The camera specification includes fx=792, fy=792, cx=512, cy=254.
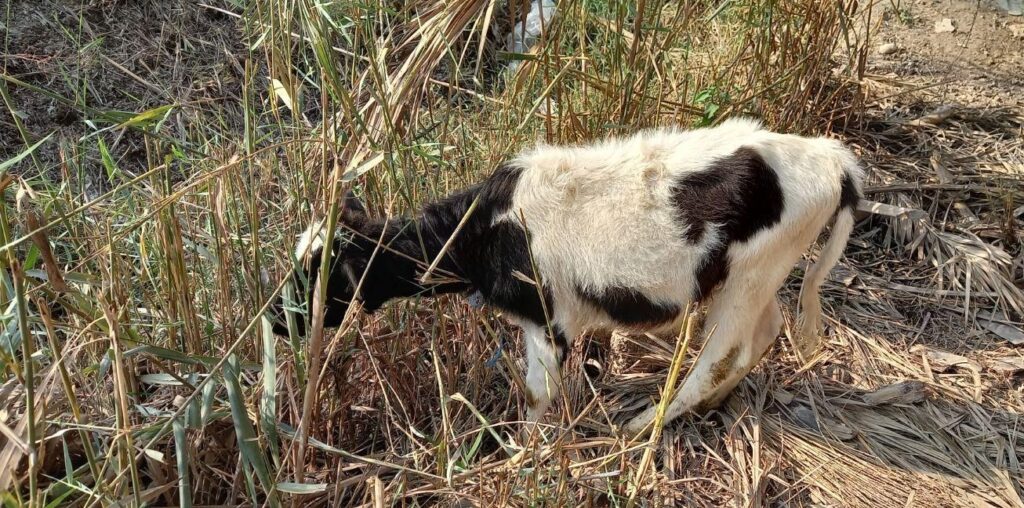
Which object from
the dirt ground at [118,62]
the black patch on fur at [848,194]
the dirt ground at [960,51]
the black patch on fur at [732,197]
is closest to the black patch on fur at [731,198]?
the black patch on fur at [732,197]

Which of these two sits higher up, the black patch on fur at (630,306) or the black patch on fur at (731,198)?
the black patch on fur at (731,198)

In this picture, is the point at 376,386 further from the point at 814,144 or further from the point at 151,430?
the point at 814,144

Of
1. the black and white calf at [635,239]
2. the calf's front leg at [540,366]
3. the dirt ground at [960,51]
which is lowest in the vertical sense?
the calf's front leg at [540,366]

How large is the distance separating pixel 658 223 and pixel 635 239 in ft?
0.34

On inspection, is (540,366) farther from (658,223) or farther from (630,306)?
(658,223)

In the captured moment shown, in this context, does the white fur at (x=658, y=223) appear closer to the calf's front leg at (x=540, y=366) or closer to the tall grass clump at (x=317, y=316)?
the calf's front leg at (x=540, y=366)

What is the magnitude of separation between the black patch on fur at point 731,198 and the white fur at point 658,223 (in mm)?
26

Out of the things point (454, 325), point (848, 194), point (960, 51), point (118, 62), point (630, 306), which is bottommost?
point (454, 325)

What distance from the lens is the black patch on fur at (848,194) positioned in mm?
3066

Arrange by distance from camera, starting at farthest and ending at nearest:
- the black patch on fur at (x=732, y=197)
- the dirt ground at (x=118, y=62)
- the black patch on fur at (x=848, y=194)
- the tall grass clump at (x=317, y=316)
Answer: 1. the dirt ground at (x=118, y=62)
2. the black patch on fur at (x=848, y=194)
3. the black patch on fur at (x=732, y=197)
4. the tall grass clump at (x=317, y=316)

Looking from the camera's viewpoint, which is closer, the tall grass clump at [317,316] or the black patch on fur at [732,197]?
the tall grass clump at [317,316]

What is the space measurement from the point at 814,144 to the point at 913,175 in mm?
2066

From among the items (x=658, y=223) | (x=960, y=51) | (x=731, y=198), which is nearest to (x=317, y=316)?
(x=658, y=223)

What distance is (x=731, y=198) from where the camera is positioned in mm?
2920
